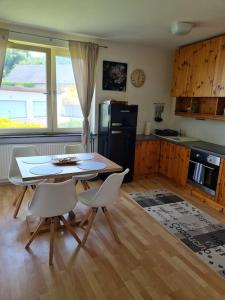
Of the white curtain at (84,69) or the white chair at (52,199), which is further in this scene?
the white curtain at (84,69)

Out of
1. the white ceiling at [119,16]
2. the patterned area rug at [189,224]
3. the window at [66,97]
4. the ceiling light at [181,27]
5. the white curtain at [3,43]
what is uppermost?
the white ceiling at [119,16]

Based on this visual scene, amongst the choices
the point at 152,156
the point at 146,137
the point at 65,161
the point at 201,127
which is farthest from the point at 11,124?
the point at 201,127

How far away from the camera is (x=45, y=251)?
2.13 metres

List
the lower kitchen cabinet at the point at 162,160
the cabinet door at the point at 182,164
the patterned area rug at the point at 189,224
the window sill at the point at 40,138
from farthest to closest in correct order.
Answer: the lower kitchen cabinet at the point at 162,160 → the cabinet door at the point at 182,164 → the window sill at the point at 40,138 → the patterned area rug at the point at 189,224

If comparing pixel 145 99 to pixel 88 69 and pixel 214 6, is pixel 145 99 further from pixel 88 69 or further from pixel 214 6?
pixel 214 6

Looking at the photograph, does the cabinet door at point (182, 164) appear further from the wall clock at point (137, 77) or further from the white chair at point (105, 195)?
the white chair at point (105, 195)

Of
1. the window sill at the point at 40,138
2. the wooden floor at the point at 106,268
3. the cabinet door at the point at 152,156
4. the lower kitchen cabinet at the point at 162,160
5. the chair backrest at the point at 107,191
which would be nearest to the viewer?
the wooden floor at the point at 106,268

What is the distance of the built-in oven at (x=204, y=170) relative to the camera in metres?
3.13

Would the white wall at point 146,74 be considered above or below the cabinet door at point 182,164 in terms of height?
above

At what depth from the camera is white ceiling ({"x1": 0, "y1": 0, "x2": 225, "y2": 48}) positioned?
7.60ft

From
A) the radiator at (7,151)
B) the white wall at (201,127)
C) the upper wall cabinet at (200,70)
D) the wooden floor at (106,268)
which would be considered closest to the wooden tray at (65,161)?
the wooden floor at (106,268)

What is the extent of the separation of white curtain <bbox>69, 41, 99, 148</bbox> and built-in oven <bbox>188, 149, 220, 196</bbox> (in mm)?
1904

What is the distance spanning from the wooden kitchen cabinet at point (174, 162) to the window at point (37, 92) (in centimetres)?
172

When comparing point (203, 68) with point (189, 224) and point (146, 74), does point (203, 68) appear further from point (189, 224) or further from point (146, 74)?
point (189, 224)
